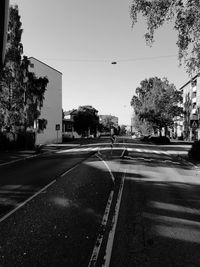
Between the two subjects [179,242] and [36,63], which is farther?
[36,63]

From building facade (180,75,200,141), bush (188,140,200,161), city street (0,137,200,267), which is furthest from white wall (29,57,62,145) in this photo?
city street (0,137,200,267)

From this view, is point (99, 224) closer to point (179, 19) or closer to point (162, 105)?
point (179, 19)

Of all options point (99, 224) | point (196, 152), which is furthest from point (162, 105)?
point (99, 224)

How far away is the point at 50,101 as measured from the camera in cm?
5856

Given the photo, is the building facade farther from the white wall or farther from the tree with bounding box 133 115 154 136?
the white wall

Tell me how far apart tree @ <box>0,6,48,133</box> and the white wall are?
2150 cm

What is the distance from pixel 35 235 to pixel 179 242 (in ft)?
8.82

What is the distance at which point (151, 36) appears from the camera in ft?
53.8

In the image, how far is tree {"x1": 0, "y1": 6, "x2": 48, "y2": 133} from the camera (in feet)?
100

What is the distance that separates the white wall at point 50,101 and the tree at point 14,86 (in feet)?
70.5

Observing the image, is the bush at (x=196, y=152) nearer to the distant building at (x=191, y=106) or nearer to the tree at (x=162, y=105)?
the tree at (x=162, y=105)

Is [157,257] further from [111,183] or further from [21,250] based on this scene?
[111,183]

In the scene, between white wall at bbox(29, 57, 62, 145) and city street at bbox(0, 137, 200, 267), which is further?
white wall at bbox(29, 57, 62, 145)

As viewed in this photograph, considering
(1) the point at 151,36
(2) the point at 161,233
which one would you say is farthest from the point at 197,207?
(1) the point at 151,36
